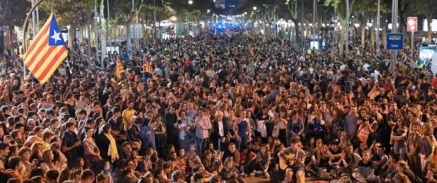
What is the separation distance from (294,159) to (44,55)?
23.1 feet

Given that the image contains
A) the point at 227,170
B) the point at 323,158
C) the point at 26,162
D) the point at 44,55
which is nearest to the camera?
the point at 26,162

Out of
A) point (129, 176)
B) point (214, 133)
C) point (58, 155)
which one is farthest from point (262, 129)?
point (58, 155)

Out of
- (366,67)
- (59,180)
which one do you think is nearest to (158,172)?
(59,180)

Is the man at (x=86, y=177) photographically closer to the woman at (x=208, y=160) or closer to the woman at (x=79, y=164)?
the woman at (x=79, y=164)

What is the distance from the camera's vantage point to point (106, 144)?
12.4m

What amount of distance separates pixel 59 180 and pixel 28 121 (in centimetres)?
406

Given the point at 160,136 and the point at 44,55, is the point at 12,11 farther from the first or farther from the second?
the point at 160,136

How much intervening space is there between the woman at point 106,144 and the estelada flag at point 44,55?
16.8ft

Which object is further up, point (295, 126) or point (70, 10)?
point (70, 10)

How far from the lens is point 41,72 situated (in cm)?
1702

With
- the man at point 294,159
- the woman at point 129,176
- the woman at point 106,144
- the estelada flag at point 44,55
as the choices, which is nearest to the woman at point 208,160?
the man at point 294,159

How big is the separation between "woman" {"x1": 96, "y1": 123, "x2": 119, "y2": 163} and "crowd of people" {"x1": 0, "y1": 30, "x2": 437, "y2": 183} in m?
0.02

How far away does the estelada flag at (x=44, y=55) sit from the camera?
17016mm

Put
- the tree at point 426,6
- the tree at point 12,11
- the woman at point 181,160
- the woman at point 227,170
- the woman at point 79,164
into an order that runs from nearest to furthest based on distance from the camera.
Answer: the woman at point 79,164 → the woman at point 181,160 → the woman at point 227,170 → the tree at point 426,6 → the tree at point 12,11
